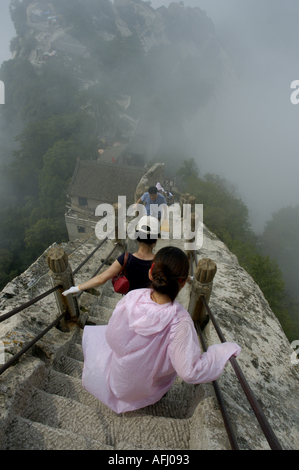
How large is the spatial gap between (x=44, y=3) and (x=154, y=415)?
84.0 meters

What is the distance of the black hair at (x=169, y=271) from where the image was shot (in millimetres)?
1703

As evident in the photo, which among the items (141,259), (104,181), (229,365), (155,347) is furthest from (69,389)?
(104,181)

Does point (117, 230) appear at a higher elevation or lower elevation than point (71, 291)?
lower

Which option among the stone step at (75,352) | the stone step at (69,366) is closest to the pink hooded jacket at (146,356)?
the stone step at (69,366)

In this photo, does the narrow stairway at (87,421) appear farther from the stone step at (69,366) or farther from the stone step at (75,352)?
the stone step at (75,352)

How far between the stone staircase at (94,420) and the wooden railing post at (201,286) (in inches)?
31.8

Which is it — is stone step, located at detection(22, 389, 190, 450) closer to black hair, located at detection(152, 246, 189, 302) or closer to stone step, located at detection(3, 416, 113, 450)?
stone step, located at detection(3, 416, 113, 450)

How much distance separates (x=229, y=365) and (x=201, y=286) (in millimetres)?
1097

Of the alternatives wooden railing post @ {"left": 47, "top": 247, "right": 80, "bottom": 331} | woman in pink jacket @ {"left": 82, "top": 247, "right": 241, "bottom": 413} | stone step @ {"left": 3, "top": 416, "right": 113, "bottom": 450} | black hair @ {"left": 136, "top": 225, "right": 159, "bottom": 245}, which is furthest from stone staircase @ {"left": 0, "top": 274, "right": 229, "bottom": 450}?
black hair @ {"left": 136, "top": 225, "right": 159, "bottom": 245}

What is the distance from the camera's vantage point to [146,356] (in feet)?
6.00

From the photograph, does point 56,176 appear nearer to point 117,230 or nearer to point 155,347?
point 117,230

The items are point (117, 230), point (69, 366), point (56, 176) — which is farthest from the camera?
point (56, 176)

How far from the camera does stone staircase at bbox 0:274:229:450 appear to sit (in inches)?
72.4

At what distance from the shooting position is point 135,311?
182 cm
